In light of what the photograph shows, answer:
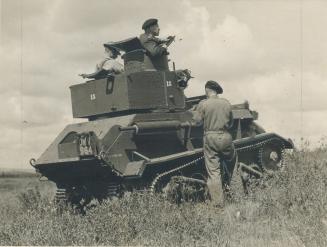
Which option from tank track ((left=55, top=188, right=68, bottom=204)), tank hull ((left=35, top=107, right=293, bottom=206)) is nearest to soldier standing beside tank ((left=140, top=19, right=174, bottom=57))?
tank hull ((left=35, top=107, right=293, bottom=206))

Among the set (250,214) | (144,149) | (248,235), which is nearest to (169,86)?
(144,149)

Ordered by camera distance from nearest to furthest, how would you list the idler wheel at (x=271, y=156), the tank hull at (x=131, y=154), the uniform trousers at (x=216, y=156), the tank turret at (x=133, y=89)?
the uniform trousers at (x=216, y=156) < the tank hull at (x=131, y=154) < the tank turret at (x=133, y=89) < the idler wheel at (x=271, y=156)

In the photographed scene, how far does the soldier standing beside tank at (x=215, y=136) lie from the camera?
888 cm

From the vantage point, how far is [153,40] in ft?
35.4

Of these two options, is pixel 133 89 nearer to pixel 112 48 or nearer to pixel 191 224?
pixel 112 48

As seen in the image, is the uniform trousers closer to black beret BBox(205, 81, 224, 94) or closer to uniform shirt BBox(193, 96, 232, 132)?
uniform shirt BBox(193, 96, 232, 132)

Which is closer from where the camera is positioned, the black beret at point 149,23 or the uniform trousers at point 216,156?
the uniform trousers at point 216,156

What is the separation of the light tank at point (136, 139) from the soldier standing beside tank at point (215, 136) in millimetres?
818

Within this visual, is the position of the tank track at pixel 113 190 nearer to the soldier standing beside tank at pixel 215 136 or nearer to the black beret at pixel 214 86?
the soldier standing beside tank at pixel 215 136

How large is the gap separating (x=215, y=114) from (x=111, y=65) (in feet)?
9.19

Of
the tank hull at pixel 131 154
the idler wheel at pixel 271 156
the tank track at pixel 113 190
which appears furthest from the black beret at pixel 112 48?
the idler wheel at pixel 271 156

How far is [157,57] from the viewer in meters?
10.8

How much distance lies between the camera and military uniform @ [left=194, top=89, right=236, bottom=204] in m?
8.88

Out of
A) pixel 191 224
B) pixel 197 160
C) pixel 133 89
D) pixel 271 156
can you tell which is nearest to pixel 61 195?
pixel 133 89
